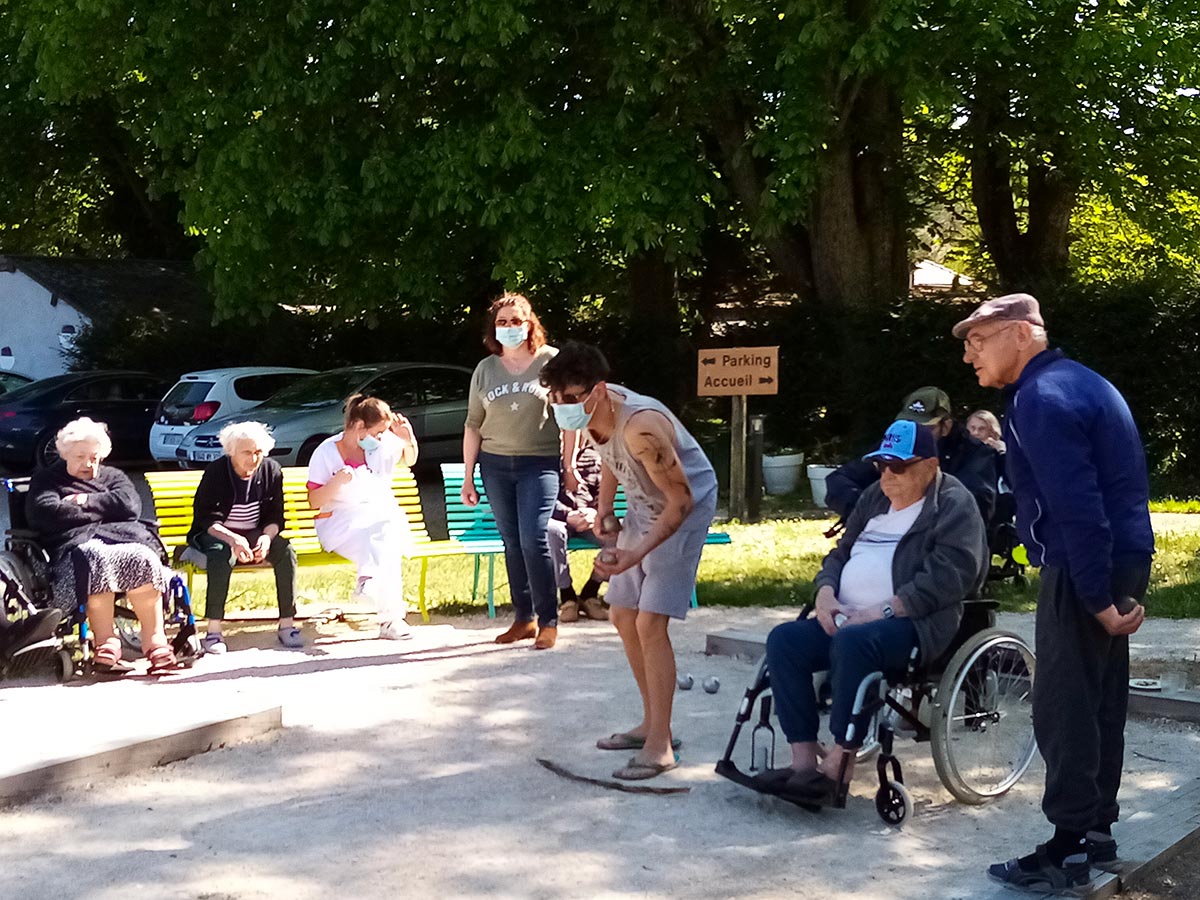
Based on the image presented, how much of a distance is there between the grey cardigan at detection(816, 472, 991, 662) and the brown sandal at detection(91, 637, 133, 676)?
398 cm

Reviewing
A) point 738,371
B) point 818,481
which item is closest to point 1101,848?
point 738,371

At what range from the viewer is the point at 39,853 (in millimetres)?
5105

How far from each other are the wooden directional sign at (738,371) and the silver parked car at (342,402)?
4313 millimetres

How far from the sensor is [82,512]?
26.3ft

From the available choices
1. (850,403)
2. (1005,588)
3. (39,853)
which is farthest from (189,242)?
(39,853)

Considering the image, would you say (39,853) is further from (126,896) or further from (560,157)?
(560,157)

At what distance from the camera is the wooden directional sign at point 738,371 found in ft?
49.8

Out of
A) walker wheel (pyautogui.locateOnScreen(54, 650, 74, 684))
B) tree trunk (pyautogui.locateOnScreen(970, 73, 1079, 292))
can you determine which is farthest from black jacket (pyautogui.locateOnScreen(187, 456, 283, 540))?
tree trunk (pyautogui.locateOnScreen(970, 73, 1079, 292))

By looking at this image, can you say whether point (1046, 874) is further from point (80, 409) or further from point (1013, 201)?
point (1013, 201)

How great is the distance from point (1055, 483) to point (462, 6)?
1422 cm

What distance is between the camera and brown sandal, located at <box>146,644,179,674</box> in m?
7.91

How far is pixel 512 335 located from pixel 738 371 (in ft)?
23.1

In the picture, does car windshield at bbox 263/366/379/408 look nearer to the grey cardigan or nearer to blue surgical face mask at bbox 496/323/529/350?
blue surgical face mask at bbox 496/323/529/350

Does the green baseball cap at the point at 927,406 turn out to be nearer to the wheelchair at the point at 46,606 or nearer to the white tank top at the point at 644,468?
the white tank top at the point at 644,468
